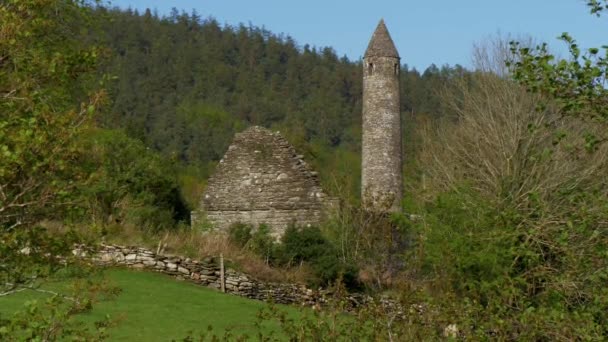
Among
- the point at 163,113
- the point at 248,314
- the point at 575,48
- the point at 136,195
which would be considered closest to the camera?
the point at 575,48

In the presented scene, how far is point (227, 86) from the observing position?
11588 cm

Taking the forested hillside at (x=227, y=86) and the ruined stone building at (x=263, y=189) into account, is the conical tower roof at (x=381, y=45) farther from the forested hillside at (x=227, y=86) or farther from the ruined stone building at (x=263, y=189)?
the forested hillside at (x=227, y=86)

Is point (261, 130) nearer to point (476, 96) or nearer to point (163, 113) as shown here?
point (476, 96)

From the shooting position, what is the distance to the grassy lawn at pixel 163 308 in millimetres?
17156

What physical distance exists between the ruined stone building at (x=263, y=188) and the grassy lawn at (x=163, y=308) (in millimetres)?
8315

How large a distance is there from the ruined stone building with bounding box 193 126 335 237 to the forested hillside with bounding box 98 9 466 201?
148ft

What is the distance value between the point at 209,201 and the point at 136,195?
3.48m

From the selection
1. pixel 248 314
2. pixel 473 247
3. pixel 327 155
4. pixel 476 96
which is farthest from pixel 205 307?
pixel 327 155

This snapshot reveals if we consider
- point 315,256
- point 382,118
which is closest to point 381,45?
point 382,118

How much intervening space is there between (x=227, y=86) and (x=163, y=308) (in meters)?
97.0

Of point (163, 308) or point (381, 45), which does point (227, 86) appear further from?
point (163, 308)

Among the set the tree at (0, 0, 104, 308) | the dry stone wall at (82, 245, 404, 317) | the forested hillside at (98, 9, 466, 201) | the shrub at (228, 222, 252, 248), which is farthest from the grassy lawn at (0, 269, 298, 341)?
the forested hillside at (98, 9, 466, 201)

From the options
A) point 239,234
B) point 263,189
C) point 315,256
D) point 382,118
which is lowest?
point 315,256

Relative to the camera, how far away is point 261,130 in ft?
110
